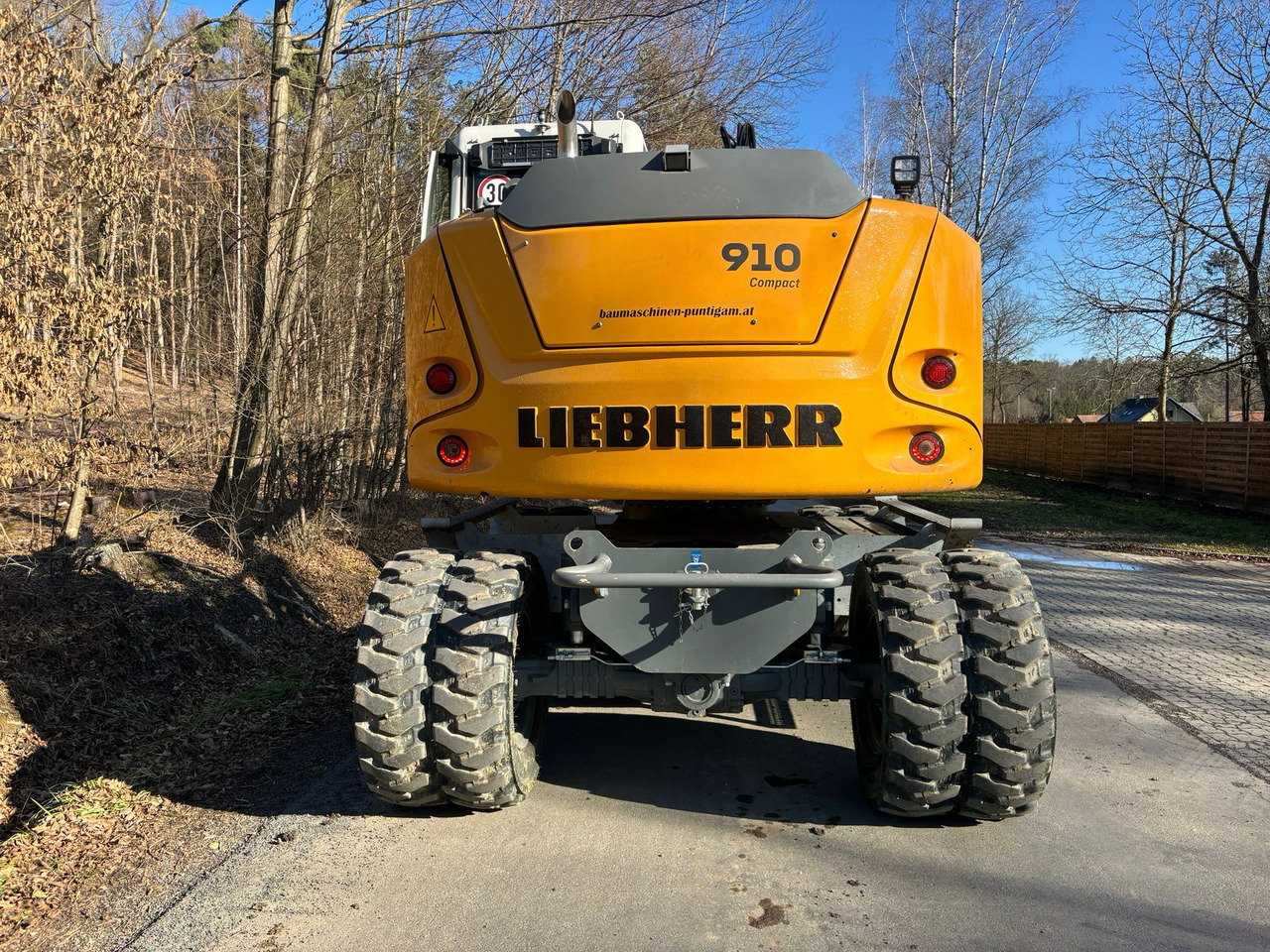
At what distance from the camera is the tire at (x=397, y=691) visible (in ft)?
11.6

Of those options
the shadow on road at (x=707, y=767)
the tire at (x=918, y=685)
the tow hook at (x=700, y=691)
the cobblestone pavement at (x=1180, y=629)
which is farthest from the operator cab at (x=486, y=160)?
the cobblestone pavement at (x=1180, y=629)

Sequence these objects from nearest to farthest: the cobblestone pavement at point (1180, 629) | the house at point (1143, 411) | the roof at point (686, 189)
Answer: the roof at point (686, 189) → the cobblestone pavement at point (1180, 629) → the house at point (1143, 411)

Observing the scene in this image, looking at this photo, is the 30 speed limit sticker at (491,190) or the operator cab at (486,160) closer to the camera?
the 30 speed limit sticker at (491,190)

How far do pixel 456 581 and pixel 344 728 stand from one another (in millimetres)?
1938

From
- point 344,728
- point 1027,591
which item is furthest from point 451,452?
point 1027,591

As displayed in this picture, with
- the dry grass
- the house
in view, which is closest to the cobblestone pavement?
the dry grass

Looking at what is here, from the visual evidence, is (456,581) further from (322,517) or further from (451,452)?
(322,517)

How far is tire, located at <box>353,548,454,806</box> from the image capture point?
3551 mm

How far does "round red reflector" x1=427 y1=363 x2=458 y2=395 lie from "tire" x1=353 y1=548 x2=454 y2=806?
819mm

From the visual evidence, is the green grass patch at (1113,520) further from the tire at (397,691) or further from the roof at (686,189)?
the tire at (397,691)

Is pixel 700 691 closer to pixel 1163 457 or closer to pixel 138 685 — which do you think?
pixel 138 685

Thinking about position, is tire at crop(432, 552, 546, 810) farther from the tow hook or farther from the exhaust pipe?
the exhaust pipe

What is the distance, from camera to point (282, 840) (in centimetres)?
373

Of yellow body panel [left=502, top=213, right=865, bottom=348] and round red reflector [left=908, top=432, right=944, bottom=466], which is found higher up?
yellow body panel [left=502, top=213, right=865, bottom=348]
